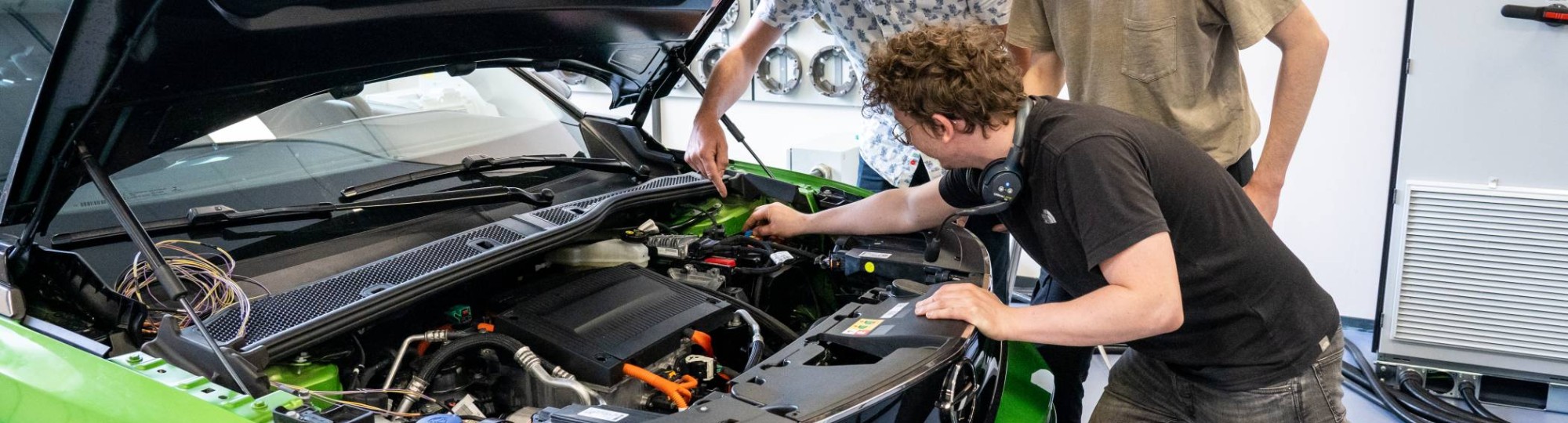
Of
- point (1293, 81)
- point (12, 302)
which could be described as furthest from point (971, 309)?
point (12, 302)

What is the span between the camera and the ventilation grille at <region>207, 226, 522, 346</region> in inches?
65.7

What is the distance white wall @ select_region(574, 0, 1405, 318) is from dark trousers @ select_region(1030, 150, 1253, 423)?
184 cm

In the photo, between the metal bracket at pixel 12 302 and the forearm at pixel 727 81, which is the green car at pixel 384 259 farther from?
the forearm at pixel 727 81

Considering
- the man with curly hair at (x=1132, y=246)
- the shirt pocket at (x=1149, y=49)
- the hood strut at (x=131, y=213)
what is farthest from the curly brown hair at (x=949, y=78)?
the hood strut at (x=131, y=213)

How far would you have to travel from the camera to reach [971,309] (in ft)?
5.68

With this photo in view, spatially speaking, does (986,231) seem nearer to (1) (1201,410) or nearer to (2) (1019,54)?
(2) (1019,54)

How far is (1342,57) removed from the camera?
13.3ft

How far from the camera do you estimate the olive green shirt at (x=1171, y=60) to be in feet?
7.58

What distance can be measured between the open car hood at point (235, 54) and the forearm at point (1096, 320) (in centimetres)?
116

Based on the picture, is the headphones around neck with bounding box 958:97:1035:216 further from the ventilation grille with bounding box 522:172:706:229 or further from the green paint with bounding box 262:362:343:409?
the green paint with bounding box 262:362:343:409

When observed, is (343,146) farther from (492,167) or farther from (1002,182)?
(1002,182)

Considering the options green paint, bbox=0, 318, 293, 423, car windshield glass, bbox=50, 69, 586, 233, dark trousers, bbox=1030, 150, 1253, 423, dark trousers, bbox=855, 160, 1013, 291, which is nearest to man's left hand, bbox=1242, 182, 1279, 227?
dark trousers, bbox=1030, 150, 1253, 423

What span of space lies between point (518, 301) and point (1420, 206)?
301 cm

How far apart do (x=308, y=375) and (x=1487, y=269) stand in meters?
3.53
